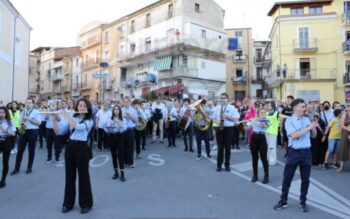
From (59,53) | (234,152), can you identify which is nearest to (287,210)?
(234,152)

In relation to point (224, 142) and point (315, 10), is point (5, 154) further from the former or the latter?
point (315, 10)

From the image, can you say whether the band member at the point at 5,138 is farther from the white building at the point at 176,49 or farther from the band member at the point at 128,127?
the white building at the point at 176,49

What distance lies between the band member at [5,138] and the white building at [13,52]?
60.0ft

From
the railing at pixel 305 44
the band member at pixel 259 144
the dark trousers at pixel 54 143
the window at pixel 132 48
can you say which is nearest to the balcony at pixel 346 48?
the railing at pixel 305 44

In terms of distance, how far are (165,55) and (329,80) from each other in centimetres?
1794

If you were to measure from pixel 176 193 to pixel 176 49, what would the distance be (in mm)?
30740

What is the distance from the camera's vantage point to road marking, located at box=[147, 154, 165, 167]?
10211 millimetres

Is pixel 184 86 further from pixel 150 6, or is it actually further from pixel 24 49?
pixel 24 49

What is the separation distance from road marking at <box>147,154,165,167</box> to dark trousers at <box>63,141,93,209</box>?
4366mm

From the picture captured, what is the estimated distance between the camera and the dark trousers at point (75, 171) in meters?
5.76

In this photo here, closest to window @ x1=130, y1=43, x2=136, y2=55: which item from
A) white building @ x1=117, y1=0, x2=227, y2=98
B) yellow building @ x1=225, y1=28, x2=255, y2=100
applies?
A: white building @ x1=117, y1=0, x2=227, y2=98

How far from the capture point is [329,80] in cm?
3547

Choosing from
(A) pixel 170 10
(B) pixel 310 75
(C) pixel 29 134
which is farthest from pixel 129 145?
(B) pixel 310 75

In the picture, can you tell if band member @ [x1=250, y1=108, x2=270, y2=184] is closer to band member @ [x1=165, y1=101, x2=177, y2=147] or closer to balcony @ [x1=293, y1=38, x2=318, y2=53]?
band member @ [x1=165, y1=101, x2=177, y2=147]
